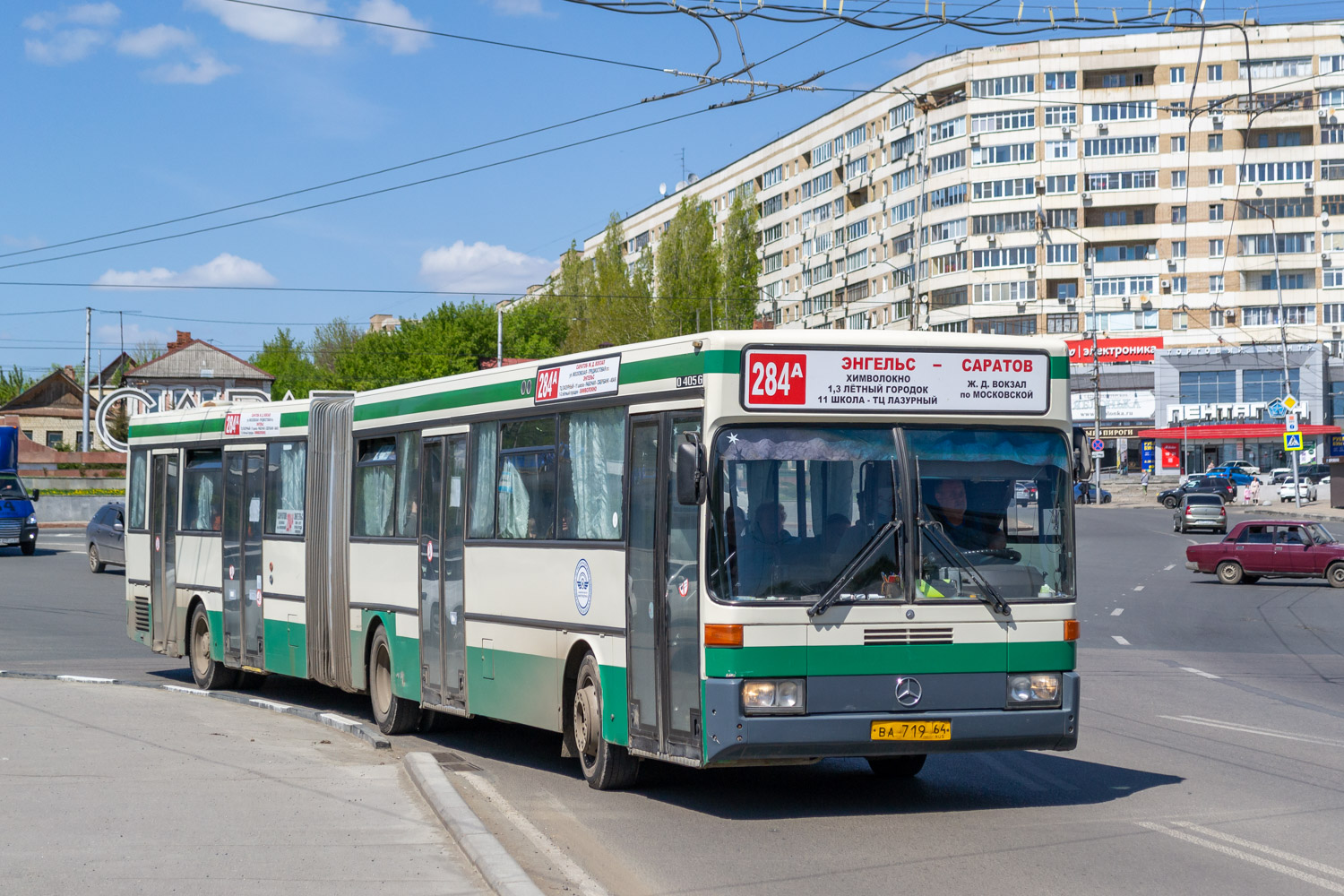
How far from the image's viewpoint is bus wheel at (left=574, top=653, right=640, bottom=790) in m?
9.61

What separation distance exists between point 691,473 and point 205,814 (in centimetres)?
322

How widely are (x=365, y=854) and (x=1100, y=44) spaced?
87.8 m

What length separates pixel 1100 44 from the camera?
87.3 m

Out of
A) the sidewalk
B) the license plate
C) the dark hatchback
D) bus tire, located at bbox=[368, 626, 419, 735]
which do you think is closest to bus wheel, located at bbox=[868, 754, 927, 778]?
the license plate

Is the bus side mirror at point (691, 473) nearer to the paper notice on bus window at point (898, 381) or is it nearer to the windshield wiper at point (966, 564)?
the paper notice on bus window at point (898, 381)

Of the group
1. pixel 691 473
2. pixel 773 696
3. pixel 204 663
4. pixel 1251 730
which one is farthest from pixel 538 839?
pixel 204 663

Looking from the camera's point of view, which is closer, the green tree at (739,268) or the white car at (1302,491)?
the white car at (1302,491)

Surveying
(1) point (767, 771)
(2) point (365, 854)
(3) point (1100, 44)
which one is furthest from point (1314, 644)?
(3) point (1100, 44)

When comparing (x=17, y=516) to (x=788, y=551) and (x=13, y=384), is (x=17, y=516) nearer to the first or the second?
(x=788, y=551)

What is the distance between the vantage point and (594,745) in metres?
9.80

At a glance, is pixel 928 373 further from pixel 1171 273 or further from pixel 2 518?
pixel 1171 273

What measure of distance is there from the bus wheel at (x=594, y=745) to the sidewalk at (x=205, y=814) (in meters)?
1.18

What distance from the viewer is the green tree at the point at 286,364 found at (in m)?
146

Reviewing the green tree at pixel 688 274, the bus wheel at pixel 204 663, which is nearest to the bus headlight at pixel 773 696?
the bus wheel at pixel 204 663
